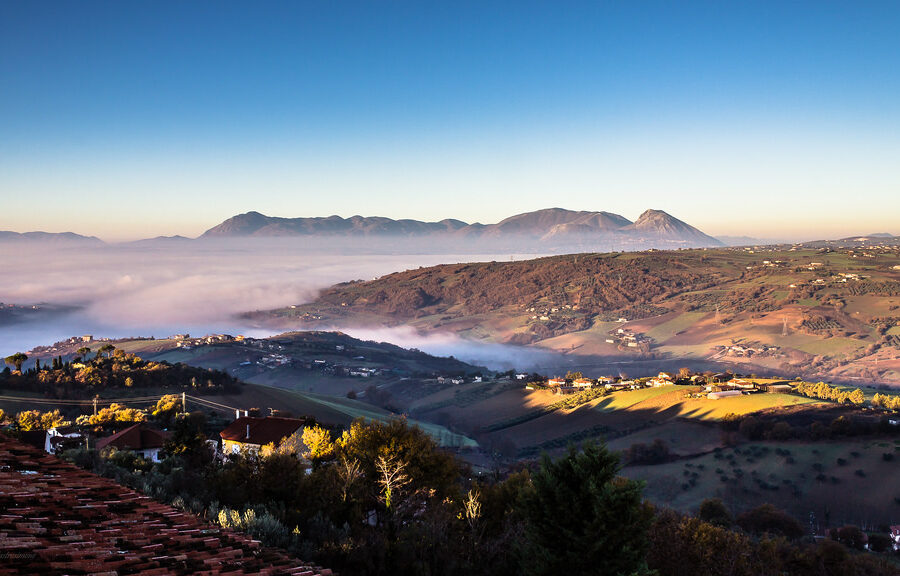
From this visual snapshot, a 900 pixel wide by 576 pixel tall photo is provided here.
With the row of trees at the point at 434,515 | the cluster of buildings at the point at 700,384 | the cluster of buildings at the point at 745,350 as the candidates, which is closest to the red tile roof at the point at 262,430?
the row of trees at the point at 434,515

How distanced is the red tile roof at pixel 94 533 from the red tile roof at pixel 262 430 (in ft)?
111

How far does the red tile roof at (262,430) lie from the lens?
132 feet

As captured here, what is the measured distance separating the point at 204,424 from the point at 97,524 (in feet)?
162

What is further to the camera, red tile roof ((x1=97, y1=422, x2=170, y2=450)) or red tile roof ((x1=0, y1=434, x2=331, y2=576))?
red tile roof ((x1=97, y1=422, x2=170, y2=450))

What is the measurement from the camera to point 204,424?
51.2m

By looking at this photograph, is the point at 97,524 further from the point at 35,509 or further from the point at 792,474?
the point at 792,474

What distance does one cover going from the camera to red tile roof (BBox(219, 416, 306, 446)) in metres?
40.1

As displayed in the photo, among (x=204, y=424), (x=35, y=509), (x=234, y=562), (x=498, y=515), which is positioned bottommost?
(x=204, y=424)

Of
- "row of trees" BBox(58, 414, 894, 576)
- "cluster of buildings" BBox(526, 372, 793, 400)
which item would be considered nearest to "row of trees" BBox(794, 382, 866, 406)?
"cluster of buildings" BBox(526, 372, 793, 400)

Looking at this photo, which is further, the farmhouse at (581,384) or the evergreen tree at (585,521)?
the farmhouse at (581,384)

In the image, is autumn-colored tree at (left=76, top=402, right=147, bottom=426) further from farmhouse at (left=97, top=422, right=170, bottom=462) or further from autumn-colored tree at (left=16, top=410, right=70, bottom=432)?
farmhouse at (left=97, top=422, right=170, bottom=462)

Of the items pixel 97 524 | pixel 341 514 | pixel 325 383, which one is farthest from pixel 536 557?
pixel 325 383

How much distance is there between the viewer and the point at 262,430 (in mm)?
→ 41906

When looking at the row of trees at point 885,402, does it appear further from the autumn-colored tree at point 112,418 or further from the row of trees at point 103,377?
the autumn-colored tree at point 112,418
